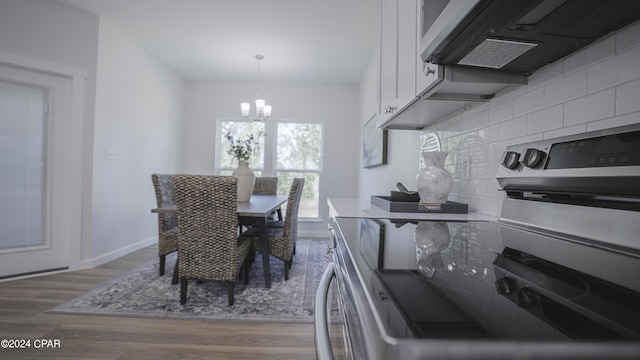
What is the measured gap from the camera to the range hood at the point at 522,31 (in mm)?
663

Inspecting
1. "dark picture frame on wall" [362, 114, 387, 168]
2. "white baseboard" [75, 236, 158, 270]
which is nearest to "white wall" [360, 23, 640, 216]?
"dark picture frame on wall" [362, 114, 387, 168]

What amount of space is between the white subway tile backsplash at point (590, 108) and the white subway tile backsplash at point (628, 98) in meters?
0.01

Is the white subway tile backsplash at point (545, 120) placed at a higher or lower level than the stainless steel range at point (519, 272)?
higher

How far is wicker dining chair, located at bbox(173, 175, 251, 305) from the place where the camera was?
6.45 feet

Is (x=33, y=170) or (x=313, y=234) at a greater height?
(x=33, y=170)

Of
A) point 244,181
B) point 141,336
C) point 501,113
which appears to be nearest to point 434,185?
point 501,113

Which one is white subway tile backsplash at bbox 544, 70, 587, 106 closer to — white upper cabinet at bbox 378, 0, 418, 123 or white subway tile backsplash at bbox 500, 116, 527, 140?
white subway tile backsplash at bbox 500, 116, 527, 140

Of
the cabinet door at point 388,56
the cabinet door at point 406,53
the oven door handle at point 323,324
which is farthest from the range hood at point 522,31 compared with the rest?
the oven door handle at point 323,324

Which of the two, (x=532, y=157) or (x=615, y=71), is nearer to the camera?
(x=615, y=71)

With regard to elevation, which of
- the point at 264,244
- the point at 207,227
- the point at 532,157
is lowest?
the point at 264,244

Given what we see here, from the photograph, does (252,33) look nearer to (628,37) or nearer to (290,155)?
(290,155)

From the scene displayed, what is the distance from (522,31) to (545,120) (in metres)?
0.31

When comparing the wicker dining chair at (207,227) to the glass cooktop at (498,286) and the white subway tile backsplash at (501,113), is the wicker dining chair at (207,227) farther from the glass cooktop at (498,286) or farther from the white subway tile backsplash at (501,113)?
the white subway tile backsplash at (501,113)

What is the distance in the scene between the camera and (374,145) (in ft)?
11.1
